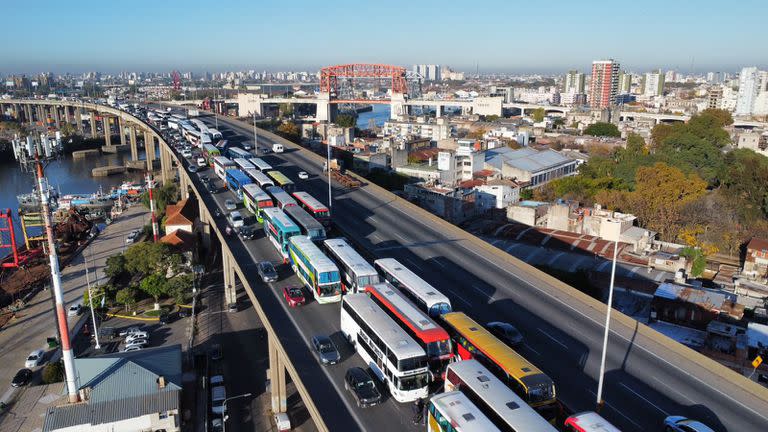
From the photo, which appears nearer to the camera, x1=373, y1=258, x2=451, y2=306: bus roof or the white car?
x1=373, y1=258, x2=451, y2=306: bus roof

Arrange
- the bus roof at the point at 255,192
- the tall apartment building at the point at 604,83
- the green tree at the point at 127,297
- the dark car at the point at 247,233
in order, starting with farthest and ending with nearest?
the tall apartment building at the point at 604,83 < the bus roof at the point at 255,192 < the green tree at the point at 127,297 < the dark car at the point at 247,233

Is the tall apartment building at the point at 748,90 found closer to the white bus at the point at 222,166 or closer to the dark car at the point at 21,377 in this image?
the white bus at the point at 222,166

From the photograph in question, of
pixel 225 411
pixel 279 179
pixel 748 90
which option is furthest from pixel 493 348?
pixel 748 90

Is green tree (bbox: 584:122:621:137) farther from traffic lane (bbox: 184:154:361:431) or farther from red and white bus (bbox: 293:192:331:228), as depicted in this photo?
traffic lane (bbox: 184:154:361:431)

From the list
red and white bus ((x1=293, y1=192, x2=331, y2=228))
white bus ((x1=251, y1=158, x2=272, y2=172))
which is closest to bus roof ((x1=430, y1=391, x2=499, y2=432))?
red and white bus ((x1=293, y1=192, x2=331, y2=228))

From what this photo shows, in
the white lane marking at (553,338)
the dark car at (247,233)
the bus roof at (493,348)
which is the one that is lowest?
the white lane marking at (553,338)

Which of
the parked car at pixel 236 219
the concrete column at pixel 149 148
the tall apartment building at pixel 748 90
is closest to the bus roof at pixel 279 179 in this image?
the parked car at pixel 236 219

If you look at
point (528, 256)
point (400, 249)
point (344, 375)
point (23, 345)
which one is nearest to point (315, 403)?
point (344, 375)
